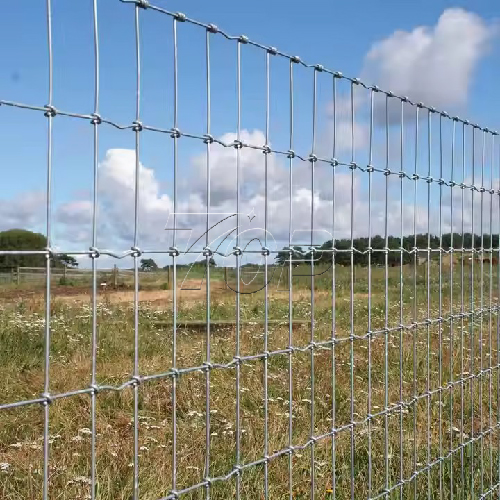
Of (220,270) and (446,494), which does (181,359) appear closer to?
(446,494)

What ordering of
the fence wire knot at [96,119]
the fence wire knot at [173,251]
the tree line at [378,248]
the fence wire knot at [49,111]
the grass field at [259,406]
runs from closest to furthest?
the fence wire knot at [49,111], the fence wire knot at [96,119], the fence wire knot at [173,251], the tree line at [378,248], the grass field at [259,406]

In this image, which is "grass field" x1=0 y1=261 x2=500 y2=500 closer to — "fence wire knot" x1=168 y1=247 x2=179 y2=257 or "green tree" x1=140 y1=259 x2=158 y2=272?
"green tree" x1=140 y1=259 x2=158 y2=272

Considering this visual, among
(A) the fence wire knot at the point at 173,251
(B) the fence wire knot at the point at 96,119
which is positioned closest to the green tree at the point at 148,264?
(A) the fence wire knot at the point at 173,251

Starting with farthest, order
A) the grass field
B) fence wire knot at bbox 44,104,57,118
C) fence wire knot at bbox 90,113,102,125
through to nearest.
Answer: the grass field
fence wire knot at bbox 90,113,102,125
fence wire knot at bbox 44,104,57,118

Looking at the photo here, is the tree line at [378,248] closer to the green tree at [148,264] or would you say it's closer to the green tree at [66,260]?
the green tree at [148,264]

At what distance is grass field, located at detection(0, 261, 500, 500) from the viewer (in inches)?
112

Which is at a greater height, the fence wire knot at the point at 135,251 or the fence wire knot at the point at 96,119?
the fence wire knot at the point at 96,119

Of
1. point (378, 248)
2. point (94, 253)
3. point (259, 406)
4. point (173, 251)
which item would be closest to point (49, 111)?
point (94, 253)

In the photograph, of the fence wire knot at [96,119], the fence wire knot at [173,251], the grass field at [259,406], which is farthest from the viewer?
the grass field at [259,406]

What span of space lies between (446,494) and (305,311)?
4312mm

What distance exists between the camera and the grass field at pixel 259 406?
2.86 metres

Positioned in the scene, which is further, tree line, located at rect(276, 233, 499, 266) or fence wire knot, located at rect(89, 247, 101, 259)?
tree line, located at rect(276, 233, 499, 266)

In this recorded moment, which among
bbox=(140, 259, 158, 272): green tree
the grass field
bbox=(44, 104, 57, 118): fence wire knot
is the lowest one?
the grass field

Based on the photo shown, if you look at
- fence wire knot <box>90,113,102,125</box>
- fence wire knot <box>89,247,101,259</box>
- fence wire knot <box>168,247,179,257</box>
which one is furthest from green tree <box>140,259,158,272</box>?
fence wire knot <box>90,113,102,125</box>
